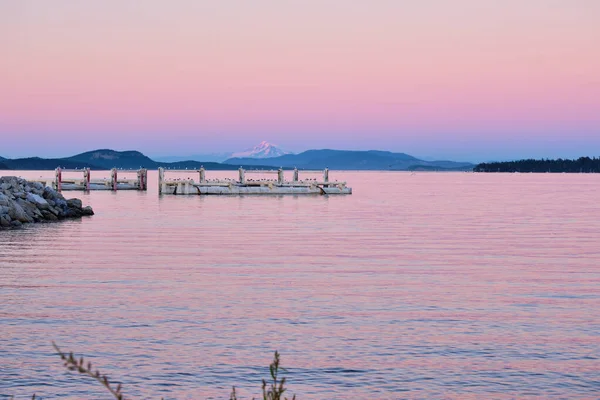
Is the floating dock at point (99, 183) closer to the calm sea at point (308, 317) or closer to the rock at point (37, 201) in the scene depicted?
the rock at point (37, 201)

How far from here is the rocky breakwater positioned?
1438 inches

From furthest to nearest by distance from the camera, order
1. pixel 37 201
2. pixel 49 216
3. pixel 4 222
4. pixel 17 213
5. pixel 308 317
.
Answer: pixel 37 201
pixel 49 216
pixel 17 213
pixel 4 222
pixel 308 317

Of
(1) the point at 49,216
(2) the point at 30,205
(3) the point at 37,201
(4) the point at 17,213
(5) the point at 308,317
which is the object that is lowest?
(5) the point at 308,317

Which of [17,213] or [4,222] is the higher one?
[17,213]

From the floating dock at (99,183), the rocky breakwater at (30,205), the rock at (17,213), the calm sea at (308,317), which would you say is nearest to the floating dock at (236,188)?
the floating dock at (99,183)

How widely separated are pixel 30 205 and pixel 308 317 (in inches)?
1157

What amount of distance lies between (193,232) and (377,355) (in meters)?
21.6

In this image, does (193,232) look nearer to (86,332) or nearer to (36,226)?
A: (36,226)

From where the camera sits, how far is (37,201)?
41.0 metres

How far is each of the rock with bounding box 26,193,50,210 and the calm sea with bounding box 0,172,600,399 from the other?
12.7 m

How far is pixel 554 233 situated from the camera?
108 ft

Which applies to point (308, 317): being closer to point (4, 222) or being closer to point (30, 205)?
point (4, 222)

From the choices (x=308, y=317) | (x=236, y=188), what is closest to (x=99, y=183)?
(x=236, y=188)

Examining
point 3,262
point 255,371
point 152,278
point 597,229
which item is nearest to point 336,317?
point 255,371
